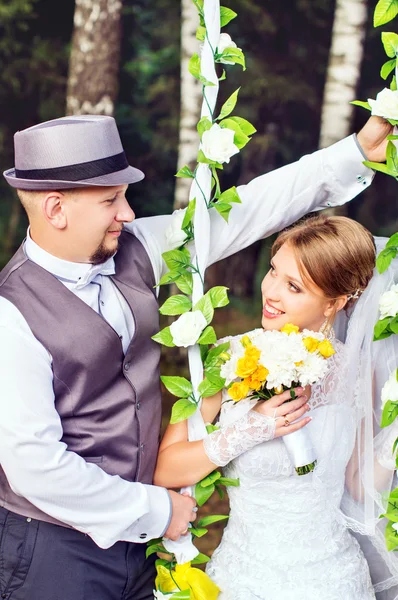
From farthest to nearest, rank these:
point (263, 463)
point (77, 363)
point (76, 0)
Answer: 1. point (76, 0)
2. point (263, 463)
3. point (77, 363)

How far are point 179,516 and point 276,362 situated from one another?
0.53m

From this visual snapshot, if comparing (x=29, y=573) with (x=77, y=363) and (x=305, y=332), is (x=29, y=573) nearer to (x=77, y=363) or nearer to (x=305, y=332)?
(x=77, y=363)

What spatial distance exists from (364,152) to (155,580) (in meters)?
1.35

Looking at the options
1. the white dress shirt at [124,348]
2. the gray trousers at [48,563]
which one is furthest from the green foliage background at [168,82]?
the gray trousers at [48,563]

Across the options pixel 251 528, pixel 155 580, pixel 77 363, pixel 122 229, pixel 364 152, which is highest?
pixel 364 152

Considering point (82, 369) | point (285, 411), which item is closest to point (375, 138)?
point (285, 411)

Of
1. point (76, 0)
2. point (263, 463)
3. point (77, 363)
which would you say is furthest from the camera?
point (76, 0)

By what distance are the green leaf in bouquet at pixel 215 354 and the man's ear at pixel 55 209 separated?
1.73ft

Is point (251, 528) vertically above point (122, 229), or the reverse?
point (122, 229)

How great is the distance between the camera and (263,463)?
88.4 inches

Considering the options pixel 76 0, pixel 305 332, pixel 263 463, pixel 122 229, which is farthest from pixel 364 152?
pixel 76 0

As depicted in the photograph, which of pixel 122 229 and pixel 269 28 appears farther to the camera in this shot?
pixel 269 28

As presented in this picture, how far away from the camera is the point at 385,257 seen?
2.10 m

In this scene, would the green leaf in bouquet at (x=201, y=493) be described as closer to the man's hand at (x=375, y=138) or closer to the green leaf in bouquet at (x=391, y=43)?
the man's hand at (x=375, y=138)
